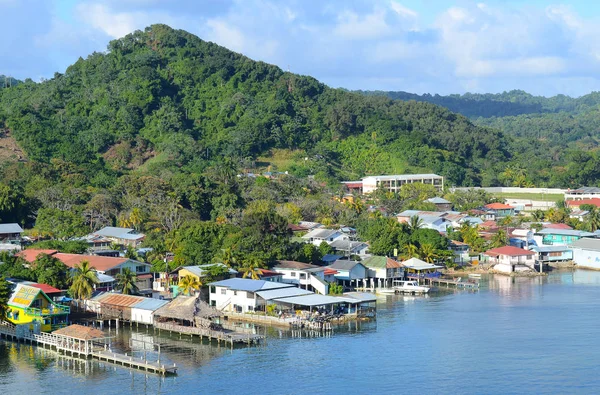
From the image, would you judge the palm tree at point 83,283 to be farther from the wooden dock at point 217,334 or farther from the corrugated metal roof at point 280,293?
the corrugated metal roof at point 280,293

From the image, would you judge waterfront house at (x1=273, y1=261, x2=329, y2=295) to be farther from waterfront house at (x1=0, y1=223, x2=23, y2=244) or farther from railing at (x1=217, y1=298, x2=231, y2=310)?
waterfront house at (x1=0, y1=223, x2=23, y2=244)

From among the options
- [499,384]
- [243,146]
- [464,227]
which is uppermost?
[243,146]

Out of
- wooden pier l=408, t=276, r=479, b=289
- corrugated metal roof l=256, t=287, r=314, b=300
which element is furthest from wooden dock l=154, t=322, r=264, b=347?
wooden pier l=408, t=276, r=479, b=289

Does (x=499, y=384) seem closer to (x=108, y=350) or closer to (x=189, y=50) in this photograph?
(x=108, y=350)

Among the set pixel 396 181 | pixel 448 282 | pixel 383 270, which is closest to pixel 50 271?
pixel 383 270

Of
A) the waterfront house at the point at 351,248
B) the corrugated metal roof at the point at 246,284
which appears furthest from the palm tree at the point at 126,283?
the waterfront house at the point at 351,248

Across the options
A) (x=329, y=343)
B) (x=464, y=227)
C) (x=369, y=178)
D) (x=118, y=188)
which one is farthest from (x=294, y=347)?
(x=369, y=178)

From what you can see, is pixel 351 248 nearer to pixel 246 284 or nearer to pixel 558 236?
pixel 246 284
